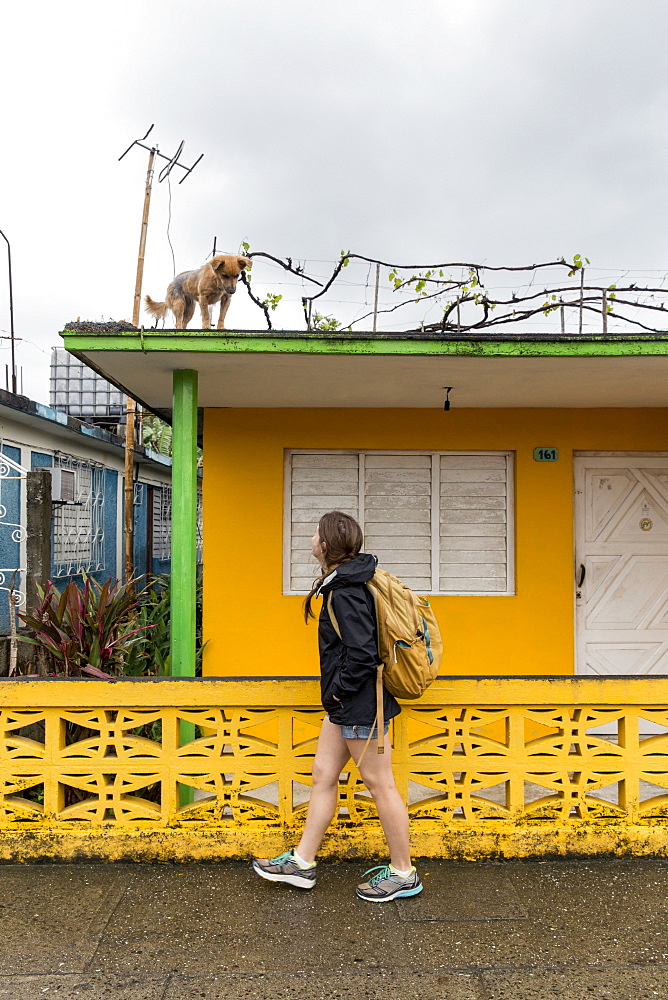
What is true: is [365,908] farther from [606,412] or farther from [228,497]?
[606,412]

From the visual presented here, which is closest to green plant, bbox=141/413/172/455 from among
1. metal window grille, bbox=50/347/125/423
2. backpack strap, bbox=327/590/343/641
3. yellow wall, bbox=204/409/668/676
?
metal window grille, bbox=50/347/125/423

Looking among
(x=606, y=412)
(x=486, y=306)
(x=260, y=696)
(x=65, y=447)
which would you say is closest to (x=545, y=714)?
(x=260, y=696)

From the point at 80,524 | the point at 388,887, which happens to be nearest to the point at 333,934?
the point at 388,887

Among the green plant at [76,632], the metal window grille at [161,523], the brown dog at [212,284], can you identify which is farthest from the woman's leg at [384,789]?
the metal window grille at [161,523]

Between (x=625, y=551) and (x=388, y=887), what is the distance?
3577 mm

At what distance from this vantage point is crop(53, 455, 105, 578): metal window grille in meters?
8.35

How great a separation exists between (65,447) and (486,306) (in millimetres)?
5207

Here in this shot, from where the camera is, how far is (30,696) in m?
3.61

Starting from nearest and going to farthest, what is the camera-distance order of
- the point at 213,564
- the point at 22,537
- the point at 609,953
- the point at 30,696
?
the point at 609,953, the point at 30,696, the point at 213,564, the point at 22,537

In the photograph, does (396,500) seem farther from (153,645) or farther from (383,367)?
(153,645)

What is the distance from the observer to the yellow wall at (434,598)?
571 cm

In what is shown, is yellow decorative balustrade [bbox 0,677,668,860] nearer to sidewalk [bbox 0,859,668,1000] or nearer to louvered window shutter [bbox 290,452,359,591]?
sidewalk [bbox 0,859,668,1000]

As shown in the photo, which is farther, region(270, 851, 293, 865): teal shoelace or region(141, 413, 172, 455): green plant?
region(141, 413, 172, 455): green plant

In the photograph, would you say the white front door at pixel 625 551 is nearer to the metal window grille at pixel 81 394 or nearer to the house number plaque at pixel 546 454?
the house number plaque at pixel 546 454
